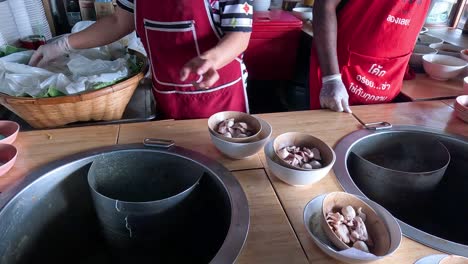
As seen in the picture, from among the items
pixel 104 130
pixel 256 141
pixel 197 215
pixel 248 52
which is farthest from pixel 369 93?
pixel 248 52

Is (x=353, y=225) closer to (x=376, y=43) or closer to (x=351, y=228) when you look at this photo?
(x=351, y=228)

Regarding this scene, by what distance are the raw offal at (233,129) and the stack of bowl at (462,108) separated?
73cm

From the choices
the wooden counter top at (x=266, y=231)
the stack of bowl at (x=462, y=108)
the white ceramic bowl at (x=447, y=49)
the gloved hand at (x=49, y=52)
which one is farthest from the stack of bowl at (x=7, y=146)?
the white ceramic bowl at (x=447, y=49)

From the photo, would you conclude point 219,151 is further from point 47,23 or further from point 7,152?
point 47,23

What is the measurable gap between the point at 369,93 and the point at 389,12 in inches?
12.5

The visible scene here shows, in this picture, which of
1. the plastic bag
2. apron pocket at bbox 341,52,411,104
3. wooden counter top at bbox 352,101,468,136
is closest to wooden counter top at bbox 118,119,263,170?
the plastic bag

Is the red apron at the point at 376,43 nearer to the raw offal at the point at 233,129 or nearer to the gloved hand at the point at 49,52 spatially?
the raw offal at the point at 233,129

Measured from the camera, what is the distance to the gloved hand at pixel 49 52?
50.0 inches

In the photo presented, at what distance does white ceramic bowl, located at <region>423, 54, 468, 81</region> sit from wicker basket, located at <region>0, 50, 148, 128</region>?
1304 mm

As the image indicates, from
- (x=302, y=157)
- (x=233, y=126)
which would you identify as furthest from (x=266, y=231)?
(x=233, y=126)

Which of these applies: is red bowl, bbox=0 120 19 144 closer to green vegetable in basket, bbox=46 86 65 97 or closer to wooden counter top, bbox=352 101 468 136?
green vegetable in basket, bbox=46 86 65 97

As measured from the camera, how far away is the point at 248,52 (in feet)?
7.79

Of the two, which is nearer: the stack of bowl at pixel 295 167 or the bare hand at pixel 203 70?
the stack of bowl at pixel 295 167

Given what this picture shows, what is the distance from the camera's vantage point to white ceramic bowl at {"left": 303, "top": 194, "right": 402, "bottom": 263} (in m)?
0.57
